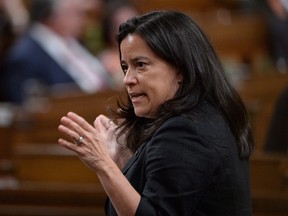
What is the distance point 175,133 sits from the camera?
2.04 meters

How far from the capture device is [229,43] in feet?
21.4

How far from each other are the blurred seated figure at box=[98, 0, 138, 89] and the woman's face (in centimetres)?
351

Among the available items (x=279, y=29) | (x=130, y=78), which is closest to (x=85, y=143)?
(x=130, y=78)

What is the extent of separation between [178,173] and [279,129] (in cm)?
199

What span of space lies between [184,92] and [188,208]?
251 millimetres

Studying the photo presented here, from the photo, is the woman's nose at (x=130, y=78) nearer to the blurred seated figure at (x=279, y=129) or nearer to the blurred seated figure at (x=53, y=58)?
the blurred seated figure at (x=279, y=129)

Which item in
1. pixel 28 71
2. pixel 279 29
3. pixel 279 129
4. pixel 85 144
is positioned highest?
pixel 85 144

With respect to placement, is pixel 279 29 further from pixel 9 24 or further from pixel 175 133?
pixel 175 133

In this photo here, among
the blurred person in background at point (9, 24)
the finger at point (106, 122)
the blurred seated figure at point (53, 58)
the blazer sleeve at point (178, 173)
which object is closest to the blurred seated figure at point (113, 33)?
the blurred seated figure at point (53, 58)

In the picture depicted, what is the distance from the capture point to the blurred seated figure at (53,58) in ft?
17.5

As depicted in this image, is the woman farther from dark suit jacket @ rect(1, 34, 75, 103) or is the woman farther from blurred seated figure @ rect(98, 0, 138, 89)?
blurred seated figure @ rect(98, 0, 138, 89)

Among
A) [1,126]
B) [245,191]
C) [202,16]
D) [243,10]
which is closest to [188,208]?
[245,191]

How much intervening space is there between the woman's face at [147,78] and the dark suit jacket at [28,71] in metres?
3.25

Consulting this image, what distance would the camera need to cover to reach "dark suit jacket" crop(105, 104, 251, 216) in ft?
6.57
